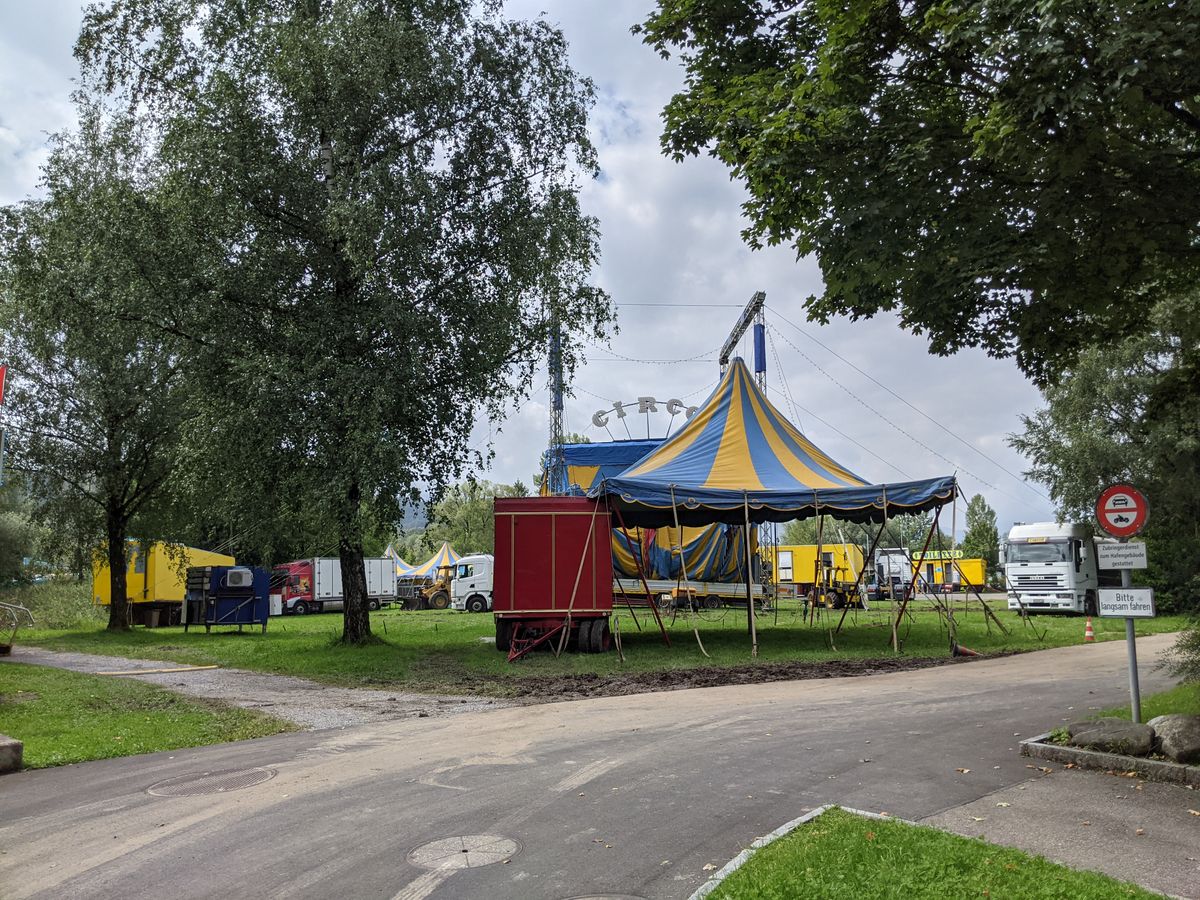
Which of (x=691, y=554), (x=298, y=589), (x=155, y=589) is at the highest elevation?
(x=691, y=554)

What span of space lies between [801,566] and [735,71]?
128 ft

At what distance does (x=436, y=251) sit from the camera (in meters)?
18.1

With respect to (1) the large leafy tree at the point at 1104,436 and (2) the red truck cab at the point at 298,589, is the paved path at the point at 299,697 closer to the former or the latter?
(1) the large leafy tree at the point at 1104,436

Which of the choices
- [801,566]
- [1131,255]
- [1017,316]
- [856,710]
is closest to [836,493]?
[856,710]

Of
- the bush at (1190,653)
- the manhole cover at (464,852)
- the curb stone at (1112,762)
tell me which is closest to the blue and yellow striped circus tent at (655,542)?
the bush at (1190,653)

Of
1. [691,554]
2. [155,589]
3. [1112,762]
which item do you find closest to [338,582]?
[155,589]

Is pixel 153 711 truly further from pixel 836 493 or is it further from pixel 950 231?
pixel 836 493

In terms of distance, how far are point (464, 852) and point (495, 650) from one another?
13165mm

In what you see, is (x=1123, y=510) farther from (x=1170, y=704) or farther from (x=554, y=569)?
(x=554, y=569)

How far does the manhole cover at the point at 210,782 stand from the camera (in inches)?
265

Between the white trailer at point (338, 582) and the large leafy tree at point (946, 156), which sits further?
the white trailer at point (338, 582)

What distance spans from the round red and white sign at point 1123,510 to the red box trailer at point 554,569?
400 inches

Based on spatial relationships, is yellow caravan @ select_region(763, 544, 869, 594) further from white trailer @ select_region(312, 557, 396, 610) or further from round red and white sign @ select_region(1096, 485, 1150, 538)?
round red and white sign @ select_region(1096, 485, 1150, 538)

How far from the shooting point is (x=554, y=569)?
16984 mm
